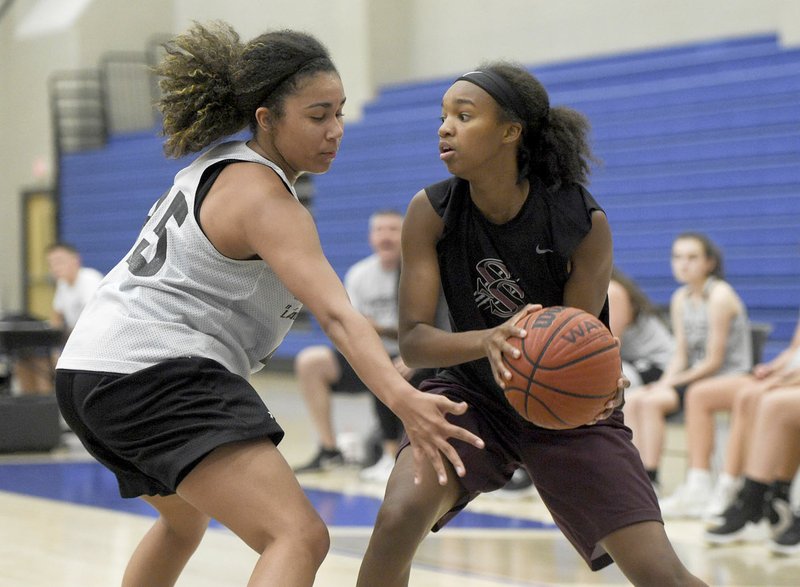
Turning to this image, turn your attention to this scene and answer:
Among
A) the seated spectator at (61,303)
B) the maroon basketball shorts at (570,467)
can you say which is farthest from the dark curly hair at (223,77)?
the seated spectator at (61,303)

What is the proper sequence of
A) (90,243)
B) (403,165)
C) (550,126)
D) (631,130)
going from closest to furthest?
(550,126)
(631,130)
(403,165)
(90,243)

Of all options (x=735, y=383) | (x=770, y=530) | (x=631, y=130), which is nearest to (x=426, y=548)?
(x=770, y=530)

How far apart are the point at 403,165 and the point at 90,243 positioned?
5203mm

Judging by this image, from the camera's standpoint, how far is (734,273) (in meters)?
8.25

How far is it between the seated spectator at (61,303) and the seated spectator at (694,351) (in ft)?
14.6

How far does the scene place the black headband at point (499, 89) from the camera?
281 cm

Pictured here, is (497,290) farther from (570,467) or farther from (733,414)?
(733,414)

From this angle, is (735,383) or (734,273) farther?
(734,273)

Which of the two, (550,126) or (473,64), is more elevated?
(550,126)

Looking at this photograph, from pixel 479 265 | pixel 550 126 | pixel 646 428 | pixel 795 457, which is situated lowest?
pixel 646 428

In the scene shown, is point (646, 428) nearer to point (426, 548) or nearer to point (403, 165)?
point (426, 548)

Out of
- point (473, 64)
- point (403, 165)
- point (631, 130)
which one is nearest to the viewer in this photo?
point (631, 130)


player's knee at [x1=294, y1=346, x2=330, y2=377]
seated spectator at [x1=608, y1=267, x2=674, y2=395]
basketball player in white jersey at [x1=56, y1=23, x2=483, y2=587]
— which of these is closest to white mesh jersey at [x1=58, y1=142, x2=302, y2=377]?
basketball player in white jersey at [x1=56, y1=23, x2=483, y2=587]

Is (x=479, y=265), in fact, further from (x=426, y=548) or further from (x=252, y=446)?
(x=426, y=548)
